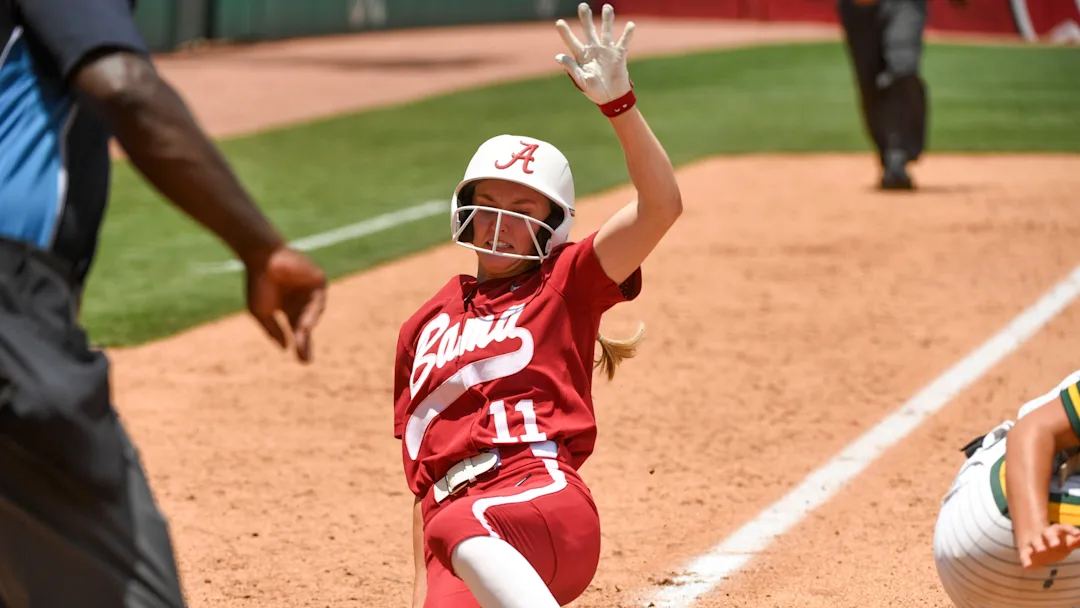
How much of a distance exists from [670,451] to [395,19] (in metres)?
26.6

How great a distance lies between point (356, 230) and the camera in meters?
11.9

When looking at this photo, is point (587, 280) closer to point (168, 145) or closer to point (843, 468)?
point (168, 145)

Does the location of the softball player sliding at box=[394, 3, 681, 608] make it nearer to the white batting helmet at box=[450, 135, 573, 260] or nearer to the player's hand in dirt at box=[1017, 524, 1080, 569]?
the white batting helmet at box=[450, 135, 573, 260]

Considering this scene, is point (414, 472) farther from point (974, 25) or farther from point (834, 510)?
point (974, 25)

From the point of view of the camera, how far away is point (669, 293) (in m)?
9.47

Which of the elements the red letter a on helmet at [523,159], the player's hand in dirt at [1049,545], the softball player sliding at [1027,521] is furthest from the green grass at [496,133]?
the player's hand in dirt at [1049,545]

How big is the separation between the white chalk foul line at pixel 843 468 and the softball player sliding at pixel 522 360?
1.09m

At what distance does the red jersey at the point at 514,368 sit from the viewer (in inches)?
147

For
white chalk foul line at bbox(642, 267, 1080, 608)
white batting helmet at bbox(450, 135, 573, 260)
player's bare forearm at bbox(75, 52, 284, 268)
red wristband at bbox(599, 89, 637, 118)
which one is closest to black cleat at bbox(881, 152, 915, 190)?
white chalk foul line at bbox(642, 267, 1080, 608)

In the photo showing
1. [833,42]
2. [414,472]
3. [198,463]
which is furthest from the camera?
[833,42]

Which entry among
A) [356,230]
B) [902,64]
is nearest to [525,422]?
[356,230]

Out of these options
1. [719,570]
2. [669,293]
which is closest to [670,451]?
[719,570]

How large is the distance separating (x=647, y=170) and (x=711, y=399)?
361 centimetres

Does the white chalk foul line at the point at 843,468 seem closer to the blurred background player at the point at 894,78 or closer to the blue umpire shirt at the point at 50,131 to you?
the blue umpire shirt at the point at 50,131
